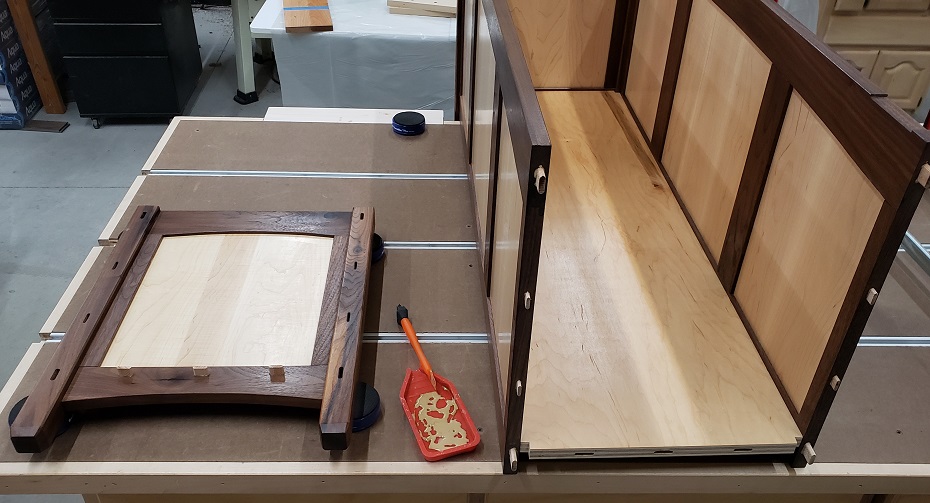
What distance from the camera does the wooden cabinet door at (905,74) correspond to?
11.0 ft

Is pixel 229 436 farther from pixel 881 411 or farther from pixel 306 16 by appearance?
pixel 306 16

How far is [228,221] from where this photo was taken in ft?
4.62

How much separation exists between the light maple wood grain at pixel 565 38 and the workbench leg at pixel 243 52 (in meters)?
1.91

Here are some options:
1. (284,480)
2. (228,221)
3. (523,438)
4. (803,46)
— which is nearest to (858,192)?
(803,46)

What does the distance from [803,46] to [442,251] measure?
73 centimetres

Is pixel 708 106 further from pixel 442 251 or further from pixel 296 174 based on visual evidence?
pixel 296 174

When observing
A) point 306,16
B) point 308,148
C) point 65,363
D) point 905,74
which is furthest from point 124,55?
point 905,74

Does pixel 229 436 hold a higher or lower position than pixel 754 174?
lower

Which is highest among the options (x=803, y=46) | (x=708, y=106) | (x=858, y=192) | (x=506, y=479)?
(x=803, y=46)

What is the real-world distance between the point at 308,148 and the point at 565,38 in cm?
75

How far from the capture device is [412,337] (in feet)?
4.00

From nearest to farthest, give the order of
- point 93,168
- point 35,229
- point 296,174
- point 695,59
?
point 695,59 → point 296,174 → point 35,229 → point 93,168

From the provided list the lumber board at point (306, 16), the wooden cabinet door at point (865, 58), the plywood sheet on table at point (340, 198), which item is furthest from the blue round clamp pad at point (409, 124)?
the wooden cabinet door at point (865, 58)

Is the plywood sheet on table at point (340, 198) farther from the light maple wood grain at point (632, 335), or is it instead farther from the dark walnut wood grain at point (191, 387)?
the dark walnut wood grain at point (191, 387)
